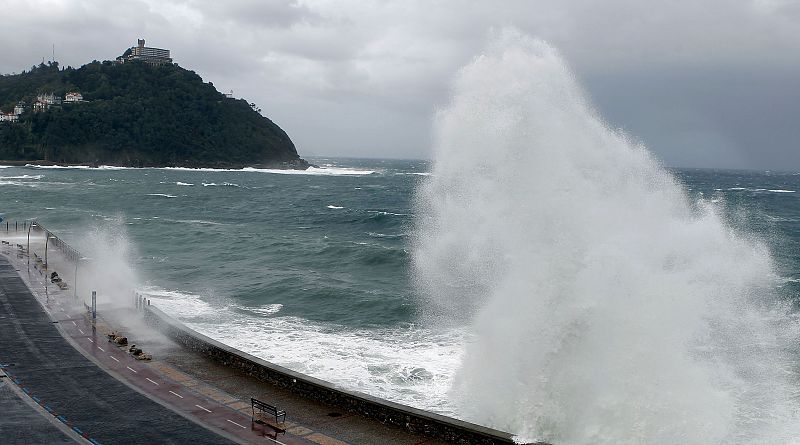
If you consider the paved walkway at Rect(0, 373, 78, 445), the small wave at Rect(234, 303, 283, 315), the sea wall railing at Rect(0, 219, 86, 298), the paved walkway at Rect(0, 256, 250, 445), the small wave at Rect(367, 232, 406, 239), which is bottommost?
the small wave at Rect(234, 303, 283, 315)

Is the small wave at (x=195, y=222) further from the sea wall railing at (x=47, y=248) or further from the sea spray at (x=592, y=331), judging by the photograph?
the sea spray at (x=592, y=331)

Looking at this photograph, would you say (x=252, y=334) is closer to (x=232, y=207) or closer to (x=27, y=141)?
(x=232, y=207)

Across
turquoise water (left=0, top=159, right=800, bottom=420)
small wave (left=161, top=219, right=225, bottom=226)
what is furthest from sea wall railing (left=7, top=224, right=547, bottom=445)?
small wave (left=161, top=219, right=225, bottom=226)

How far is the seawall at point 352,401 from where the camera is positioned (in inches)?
630

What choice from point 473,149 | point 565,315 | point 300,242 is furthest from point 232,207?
point 565,315

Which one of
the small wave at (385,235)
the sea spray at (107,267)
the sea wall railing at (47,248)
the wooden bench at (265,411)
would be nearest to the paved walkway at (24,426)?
the wooden bench at (265,411)

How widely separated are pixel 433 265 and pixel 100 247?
25541 millimetres

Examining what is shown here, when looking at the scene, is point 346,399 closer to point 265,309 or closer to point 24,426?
point 24,426

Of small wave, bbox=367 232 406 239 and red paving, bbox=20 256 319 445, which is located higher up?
small wave, bbox=367 232 406 239

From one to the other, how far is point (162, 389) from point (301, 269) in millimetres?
26117

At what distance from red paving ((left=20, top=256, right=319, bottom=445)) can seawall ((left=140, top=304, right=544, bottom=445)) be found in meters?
1.91

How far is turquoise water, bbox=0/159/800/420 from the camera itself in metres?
25.6

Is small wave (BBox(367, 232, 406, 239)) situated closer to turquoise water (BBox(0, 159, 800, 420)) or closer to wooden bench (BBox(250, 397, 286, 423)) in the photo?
turquoise water (BBox(0, 159, 800, 420))

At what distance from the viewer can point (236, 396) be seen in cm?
1930
